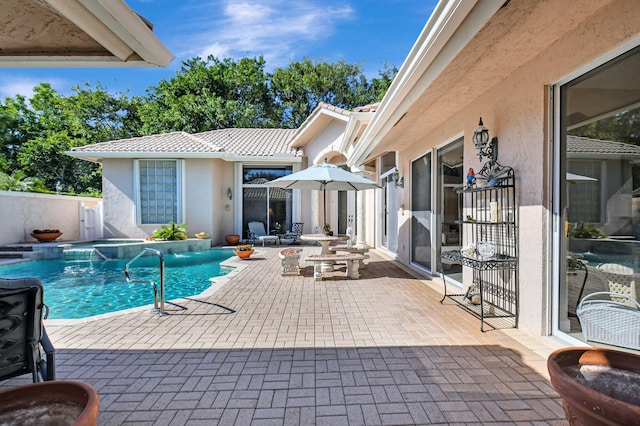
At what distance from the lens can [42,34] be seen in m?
2.91

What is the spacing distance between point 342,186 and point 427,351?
19.5ft

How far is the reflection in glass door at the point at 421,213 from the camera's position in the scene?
7680 mm

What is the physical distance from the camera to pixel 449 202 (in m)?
6.96

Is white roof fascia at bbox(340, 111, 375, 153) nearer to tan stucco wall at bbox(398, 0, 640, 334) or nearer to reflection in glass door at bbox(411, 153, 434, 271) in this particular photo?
reflection in glass door at bbox(411, 153, 434, 271)

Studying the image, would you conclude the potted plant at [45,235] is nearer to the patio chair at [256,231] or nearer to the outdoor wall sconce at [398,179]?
the patio chair at [256,231]

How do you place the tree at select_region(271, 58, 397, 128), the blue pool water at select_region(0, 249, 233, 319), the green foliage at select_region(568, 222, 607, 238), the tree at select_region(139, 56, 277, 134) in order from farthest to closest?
the tree at select_region(271, 58, 397, 128) < the tree at select_region(139, 56, 277, 134) < the blue pool water at select_region(0, 249, 233, 319) < the green foliage at select_region(568, 222, 607, 238)

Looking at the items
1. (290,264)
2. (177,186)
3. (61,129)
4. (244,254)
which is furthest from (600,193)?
(61,129)

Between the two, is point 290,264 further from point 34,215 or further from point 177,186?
point 34,215

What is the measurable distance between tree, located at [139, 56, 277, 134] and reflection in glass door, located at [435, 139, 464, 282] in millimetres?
21611

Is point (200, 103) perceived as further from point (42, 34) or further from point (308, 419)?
point (308, 419)

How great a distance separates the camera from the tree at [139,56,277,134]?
2523 cm

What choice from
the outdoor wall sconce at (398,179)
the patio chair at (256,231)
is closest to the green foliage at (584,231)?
the outdoor wall sconce at (398,179)

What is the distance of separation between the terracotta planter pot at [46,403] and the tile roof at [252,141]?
14.2 m

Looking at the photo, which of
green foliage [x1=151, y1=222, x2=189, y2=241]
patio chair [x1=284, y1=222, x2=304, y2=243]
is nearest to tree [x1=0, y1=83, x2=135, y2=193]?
green foliage [x1=151, y1=222, x2=189, y2=241]
